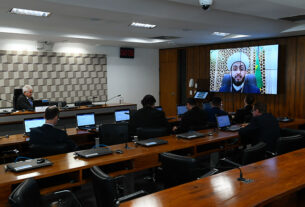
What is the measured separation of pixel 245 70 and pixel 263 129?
4641 mm

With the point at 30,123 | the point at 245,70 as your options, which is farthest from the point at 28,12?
the point at 245,70

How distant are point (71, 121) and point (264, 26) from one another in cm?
508

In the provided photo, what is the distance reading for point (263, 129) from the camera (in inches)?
177

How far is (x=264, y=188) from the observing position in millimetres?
2492

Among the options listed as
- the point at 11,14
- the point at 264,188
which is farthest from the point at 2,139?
the point at 264,188

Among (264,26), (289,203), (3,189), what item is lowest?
(289,203)

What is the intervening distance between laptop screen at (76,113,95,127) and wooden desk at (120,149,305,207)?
3.72 metres

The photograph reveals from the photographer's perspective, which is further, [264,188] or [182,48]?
[182,48]

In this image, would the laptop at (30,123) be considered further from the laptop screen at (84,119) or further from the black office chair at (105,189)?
the black office chair at (105,189)

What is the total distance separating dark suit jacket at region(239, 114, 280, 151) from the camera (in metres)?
4.49

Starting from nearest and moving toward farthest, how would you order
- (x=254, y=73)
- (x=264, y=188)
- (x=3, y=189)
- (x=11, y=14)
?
(x=264, y=188)
(x=3, y=189)
(x=11, y=14)
(x=254, y=73)

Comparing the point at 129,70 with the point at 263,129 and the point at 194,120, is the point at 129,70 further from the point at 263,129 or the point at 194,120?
the point at 263,129

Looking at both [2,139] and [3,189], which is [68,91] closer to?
[2,139]

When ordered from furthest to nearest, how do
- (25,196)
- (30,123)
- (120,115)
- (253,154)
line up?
(120,115) < (30,123) < (253,154) < (25,196)
